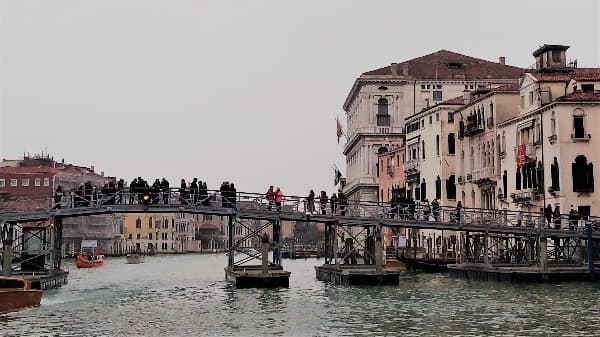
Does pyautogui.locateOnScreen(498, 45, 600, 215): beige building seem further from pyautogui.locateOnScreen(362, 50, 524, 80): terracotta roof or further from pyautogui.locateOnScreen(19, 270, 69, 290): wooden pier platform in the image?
pyautogui.locateOnScreen(362, 50, 524, 80): terracotta roof

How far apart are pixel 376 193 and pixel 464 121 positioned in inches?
1192

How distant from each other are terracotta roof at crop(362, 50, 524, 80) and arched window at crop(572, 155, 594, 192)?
41.6 metres

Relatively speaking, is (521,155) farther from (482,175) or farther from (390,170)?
(390,170)

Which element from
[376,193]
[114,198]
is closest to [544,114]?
[114,198]

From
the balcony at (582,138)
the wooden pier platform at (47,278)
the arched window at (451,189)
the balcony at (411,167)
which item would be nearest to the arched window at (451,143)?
the arched window at (451,189)

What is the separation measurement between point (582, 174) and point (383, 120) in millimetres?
46721

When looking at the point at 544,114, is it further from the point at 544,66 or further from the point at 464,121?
the point at 464,121

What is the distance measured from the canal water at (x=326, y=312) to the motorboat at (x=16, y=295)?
482 millimetres

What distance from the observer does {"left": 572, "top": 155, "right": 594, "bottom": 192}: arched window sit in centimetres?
5294

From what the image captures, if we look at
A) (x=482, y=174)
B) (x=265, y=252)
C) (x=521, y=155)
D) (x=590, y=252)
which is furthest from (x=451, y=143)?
(x=265, y=252)

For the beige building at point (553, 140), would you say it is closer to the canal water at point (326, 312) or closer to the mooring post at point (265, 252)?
the canal water at point (326, 312)

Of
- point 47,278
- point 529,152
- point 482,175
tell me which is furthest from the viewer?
point 482,175

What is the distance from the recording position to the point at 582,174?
53.0m

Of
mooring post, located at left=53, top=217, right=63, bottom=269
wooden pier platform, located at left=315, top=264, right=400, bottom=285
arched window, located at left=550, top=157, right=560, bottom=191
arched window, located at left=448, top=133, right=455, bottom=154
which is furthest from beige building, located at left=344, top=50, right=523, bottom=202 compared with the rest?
mooring post, located at left=53, top=217, right=63, bottom=269
